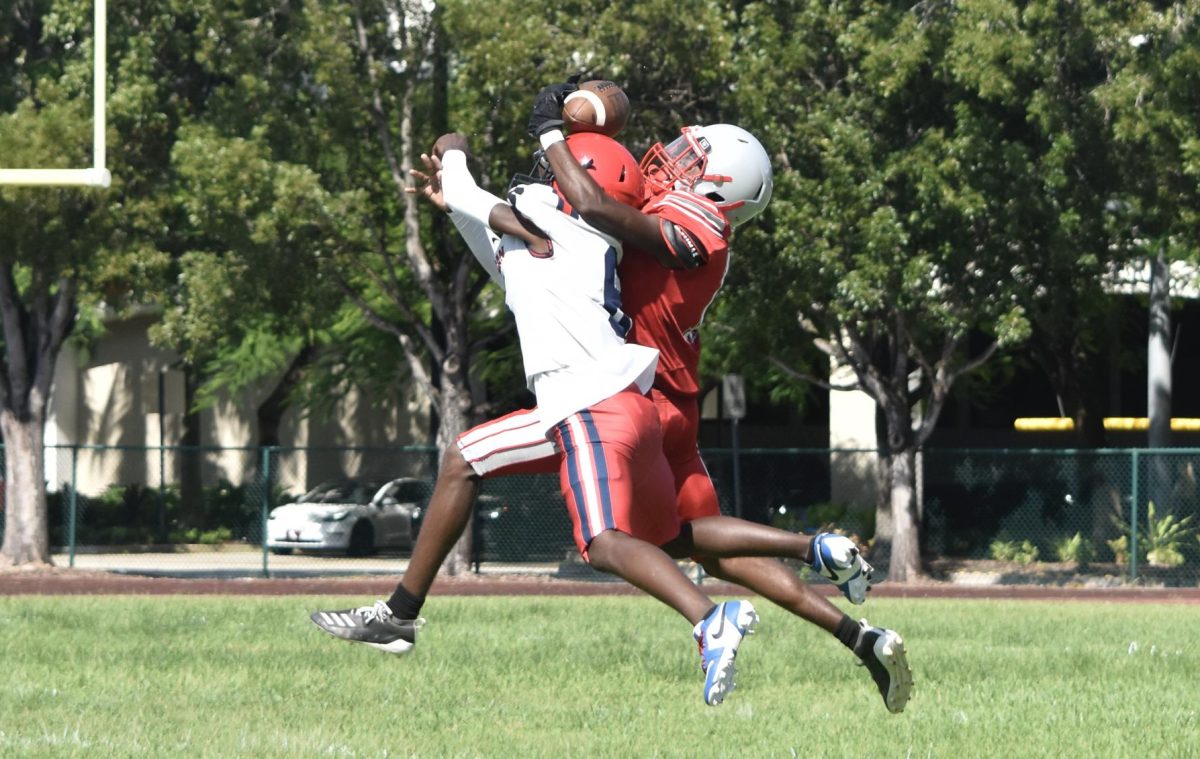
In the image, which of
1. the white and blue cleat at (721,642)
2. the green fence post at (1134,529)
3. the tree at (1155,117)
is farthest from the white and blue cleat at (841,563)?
the green fence post at (1134,529)

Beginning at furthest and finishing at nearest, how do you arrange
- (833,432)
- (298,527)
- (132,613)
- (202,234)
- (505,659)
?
(833,432) → (298,527) → (202,234) → (132,613) → (505,659)

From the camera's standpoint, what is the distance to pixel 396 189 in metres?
23.4

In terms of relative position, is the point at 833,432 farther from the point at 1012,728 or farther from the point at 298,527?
the point at 1012,728

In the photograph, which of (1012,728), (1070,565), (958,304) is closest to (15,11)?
(958,304)

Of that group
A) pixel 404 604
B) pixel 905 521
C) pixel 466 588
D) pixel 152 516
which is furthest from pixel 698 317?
pixel 152 516

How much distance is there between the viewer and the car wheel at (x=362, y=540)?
27.9 meters

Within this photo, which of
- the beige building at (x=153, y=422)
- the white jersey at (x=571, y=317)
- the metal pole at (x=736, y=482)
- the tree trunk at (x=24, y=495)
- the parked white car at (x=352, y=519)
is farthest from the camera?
the beige building at (x=153, y=422)

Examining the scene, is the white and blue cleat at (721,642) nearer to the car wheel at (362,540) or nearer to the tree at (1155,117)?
the tree at (1155,117)

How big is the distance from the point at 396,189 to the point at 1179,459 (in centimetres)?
1059

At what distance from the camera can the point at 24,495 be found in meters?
23.7

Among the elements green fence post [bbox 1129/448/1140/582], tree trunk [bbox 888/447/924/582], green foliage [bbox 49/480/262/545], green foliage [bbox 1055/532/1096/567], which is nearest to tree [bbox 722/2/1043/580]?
tree trunk [bbox 888/447/924/582]

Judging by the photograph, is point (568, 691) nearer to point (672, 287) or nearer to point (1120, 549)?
point (672, 287)

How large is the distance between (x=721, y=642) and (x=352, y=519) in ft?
76.1

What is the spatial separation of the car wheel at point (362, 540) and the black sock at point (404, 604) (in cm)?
2189
